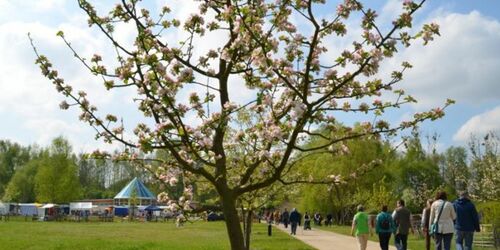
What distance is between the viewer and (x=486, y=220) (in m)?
22.0

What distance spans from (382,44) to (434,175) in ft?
226

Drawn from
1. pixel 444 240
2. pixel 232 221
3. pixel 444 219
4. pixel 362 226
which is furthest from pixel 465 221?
pixel 232 221

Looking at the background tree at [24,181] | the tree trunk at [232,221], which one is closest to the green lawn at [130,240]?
the tree trunk at [232,221]

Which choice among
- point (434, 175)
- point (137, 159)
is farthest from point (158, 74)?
point (434, 175)

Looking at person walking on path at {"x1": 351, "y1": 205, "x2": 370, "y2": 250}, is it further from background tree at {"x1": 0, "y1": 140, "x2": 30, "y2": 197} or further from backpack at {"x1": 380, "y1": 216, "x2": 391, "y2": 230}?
background tree at {"x1": 0, "y1": 140, "x2": 30, "y2": 197}

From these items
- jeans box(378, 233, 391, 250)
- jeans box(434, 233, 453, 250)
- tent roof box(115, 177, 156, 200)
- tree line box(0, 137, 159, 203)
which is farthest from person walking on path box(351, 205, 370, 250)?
tent roof box(115, 177, 156, 200)

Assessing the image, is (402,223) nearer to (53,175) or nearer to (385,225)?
(385,225)

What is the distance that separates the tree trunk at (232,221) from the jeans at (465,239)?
915 centimetres

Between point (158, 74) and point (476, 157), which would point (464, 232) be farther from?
point (476, 157)

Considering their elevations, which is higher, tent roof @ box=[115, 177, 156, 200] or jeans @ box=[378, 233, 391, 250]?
tent roof @ box=[115, 177, 156, 200]

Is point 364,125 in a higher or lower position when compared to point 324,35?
lower

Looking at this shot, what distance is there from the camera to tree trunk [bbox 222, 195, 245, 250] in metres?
6.07

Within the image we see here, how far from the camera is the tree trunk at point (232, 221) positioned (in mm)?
6070

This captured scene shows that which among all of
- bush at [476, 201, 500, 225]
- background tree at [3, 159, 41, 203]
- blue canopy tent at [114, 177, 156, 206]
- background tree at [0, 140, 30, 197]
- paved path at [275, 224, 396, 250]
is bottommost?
paved path at [275, 224, 396, 250]
